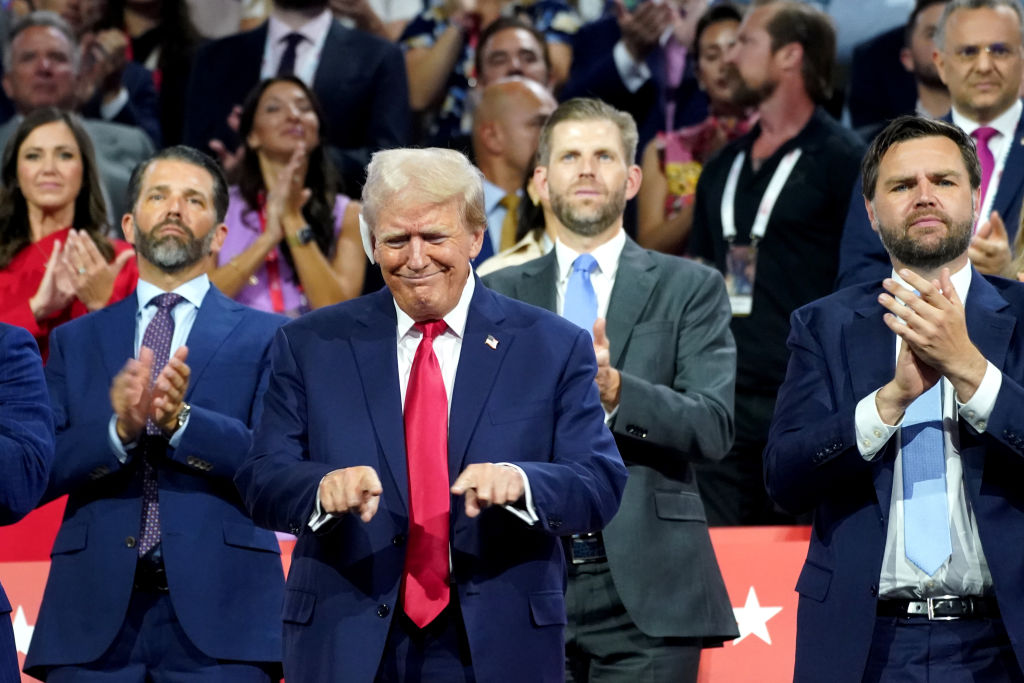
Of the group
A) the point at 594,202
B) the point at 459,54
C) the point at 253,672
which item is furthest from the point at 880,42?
the point at 253,672

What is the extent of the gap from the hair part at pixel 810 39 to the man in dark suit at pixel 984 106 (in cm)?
88

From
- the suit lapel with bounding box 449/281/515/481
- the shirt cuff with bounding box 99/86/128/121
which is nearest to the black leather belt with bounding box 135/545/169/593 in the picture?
the suit lapel with bounding box 449/281/515/481

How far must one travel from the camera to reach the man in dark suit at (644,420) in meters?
3.56

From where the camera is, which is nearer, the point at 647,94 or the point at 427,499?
the point at 427,499

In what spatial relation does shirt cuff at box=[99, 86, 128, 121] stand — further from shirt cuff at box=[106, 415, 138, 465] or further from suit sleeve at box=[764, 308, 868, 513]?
suit sleeve at box=[764, 308, 868, 513]

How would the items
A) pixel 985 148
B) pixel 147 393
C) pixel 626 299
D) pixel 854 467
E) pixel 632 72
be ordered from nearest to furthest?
pixel 854 467 < pixel 147 393 < pixel 626 299 < pixel 985 148 < pixel 632 72

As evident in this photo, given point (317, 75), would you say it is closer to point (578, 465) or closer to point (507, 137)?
point (507, 137)

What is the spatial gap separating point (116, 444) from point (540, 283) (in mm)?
1124

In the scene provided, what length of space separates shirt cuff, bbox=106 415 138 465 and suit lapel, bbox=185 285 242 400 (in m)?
0.23

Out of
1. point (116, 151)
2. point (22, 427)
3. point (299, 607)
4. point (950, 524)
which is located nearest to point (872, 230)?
point (950, 524)

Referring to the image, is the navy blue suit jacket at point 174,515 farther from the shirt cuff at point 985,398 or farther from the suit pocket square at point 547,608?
the shirt cuff at point 985,398

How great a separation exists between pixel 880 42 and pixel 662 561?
3491 millimetres

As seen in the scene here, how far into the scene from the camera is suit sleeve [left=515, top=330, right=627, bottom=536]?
275 cm

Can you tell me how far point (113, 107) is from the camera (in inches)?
261
